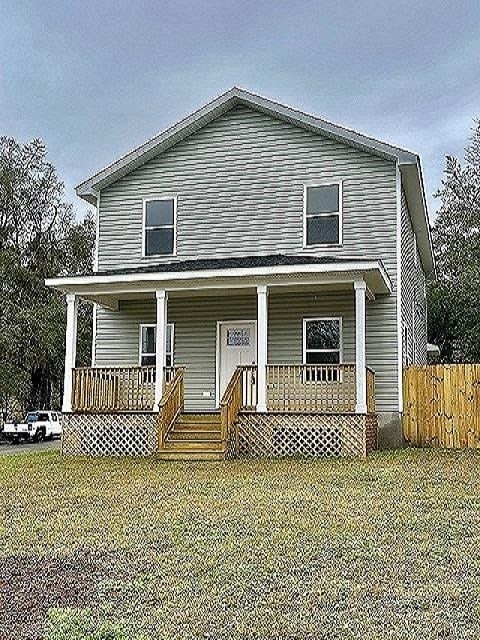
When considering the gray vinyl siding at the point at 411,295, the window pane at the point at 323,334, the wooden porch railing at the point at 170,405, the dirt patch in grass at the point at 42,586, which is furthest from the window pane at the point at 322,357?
the dirt patch in grass at the point at 42,586

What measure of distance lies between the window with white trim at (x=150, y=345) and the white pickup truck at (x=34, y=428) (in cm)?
1290

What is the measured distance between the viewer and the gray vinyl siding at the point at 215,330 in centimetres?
1677

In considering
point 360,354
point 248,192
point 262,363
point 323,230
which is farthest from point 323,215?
point 262,363

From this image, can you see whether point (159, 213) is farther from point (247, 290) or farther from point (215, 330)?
point (247, 290)

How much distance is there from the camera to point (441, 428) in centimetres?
1697

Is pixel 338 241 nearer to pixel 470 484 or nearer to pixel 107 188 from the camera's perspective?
pixel 107 188

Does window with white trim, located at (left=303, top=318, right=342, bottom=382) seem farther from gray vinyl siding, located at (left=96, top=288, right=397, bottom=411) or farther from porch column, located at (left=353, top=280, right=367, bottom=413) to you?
porch column, located at (left=353, top=280, right=367, bottom=413)

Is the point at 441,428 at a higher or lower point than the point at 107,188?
lower

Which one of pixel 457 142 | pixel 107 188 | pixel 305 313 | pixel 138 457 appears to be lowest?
pixel 138 457

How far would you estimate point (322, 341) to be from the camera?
56.3 ft

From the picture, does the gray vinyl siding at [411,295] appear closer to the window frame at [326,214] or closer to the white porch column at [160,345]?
the window frame at [326,214]

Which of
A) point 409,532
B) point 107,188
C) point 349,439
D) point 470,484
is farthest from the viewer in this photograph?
point 107,188

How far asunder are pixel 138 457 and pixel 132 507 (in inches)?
249

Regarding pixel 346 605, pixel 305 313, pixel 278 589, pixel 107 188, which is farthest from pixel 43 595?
pixel 107 188
